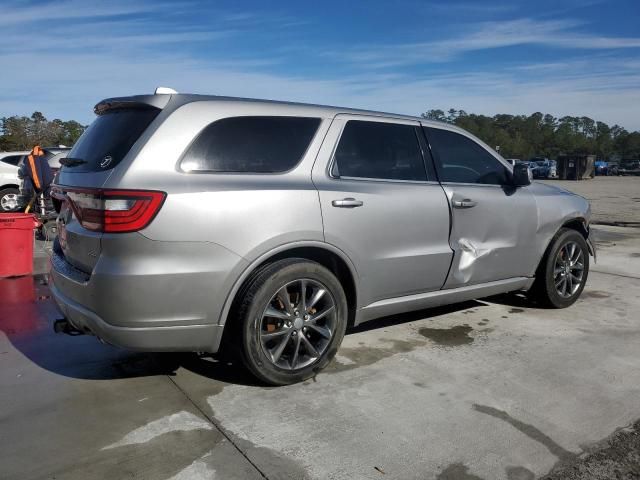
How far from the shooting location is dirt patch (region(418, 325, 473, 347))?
455 centimetres

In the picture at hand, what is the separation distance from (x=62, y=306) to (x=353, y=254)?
1.90 metres

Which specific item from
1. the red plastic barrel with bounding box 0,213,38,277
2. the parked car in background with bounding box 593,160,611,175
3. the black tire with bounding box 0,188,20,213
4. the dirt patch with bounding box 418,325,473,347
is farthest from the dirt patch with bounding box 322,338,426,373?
the parked car in background with bounding box 593,160,611,175

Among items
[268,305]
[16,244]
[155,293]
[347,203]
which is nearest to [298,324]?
[268,305]

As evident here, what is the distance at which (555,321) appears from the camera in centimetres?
515

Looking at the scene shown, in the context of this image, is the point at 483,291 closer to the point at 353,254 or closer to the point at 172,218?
the point at 353,254

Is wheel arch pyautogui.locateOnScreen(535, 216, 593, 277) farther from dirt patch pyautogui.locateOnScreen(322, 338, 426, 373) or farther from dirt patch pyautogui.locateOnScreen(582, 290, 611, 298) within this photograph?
dirt patch pyautogui.locateOnScreen(322, 338, 426, 373)

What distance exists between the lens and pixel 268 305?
347 cm

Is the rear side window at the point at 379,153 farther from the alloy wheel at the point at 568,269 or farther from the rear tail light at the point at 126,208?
the alloy wheel at the point at 568,269

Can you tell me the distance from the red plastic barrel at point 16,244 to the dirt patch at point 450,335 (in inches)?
200

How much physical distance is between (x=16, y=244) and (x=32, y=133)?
37.9 meters

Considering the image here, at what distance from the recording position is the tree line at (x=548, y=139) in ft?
291

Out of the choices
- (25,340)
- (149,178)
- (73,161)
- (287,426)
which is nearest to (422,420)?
(287,426)

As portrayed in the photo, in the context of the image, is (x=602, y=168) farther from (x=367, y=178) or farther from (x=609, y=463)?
(x=609, y=463)

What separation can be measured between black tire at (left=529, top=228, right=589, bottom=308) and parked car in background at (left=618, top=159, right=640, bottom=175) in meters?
55.2
